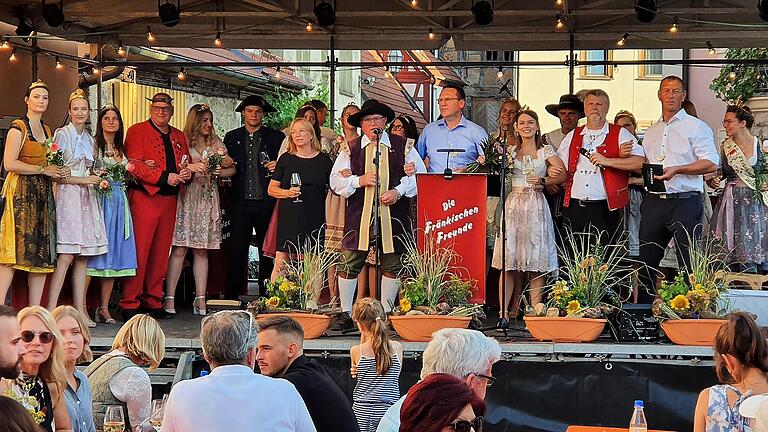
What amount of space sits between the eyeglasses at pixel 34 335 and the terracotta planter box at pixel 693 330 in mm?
4228

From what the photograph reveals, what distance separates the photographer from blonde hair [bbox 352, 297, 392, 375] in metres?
6.81

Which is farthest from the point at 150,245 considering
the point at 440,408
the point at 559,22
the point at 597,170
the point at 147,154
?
the point at 440,408

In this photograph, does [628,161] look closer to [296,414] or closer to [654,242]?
[654,242]

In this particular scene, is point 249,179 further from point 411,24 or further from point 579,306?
point 579,306

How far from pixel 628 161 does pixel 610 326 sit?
149 centimetres

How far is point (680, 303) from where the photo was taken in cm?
778

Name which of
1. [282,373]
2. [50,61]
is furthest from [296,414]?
[50,61]

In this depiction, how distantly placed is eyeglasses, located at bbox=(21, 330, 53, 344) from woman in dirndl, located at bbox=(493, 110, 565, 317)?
4769mm

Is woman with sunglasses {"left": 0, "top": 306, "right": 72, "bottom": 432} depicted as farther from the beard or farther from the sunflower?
the sunflower

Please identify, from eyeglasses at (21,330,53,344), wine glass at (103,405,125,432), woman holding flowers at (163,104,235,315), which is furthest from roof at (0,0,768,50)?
eyeglasses at (21,330,53,344)

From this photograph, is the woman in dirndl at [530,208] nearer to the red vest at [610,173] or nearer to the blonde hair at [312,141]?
the red vest at [610,173]

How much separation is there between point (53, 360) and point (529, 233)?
4.91 m

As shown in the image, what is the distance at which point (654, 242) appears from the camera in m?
8.91

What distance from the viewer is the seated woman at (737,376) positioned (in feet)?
16.8
